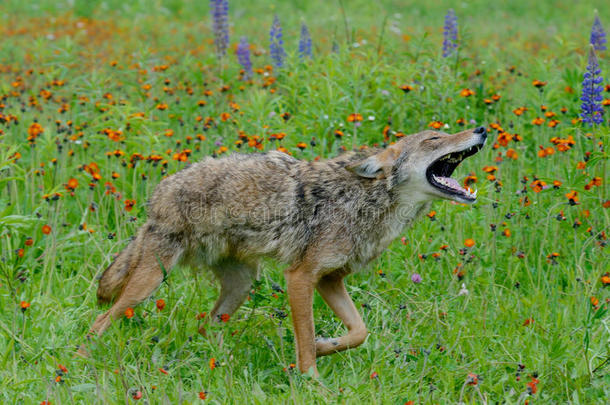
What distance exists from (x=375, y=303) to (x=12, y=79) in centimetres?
689

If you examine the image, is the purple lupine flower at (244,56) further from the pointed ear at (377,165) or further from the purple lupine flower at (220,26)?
the pointed ear at (377,165)

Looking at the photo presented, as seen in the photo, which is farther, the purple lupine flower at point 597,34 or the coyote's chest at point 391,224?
the purple lupine flower at point 597,34

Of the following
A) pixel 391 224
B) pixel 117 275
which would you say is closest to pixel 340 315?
pixel 391 224

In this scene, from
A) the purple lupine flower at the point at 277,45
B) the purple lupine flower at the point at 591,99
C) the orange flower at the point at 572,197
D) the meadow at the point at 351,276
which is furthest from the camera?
the purple lupine flower at the point at 277,45

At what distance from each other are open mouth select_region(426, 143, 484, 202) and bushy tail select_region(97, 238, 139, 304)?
2040mm

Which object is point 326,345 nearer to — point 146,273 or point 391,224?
point 391,224

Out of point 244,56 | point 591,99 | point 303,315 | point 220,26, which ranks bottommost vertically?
point 303,315

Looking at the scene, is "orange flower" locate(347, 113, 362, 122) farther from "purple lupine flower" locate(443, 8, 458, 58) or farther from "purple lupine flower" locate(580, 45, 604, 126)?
"purple lupine flower" locate(443, 8, 458, 58)

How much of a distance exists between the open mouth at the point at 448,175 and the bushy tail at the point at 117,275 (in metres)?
2.04

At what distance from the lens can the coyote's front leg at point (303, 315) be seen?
4.71 metres

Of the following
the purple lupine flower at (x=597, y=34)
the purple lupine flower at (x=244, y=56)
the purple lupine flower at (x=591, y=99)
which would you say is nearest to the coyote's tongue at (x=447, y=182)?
the purple lupine flower at (x=591, y=99)

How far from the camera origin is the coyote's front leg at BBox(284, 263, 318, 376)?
185 inches

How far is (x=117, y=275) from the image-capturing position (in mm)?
5215

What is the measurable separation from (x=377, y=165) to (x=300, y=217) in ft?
1.98
